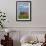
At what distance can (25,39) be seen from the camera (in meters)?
4.34

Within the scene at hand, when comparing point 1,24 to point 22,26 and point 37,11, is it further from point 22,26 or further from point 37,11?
point 37,11

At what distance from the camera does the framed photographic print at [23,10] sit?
4598 millimetres

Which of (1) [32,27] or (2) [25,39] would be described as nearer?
(2) [25,39]

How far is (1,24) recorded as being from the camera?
449cm

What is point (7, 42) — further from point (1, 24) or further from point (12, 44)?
point (1, 24)

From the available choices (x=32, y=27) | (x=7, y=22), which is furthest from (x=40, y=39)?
(x=7, y=22)

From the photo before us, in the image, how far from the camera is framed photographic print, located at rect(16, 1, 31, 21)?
4598 mm

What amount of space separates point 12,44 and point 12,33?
1.17ft

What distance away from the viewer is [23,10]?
15.2ft

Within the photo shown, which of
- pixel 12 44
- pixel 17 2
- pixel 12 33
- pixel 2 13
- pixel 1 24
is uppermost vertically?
pixel 17 2

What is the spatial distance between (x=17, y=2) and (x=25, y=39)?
4.00 ft

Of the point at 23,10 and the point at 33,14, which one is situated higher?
the point at 23,10

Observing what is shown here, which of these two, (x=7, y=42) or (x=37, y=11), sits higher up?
(x=37, y=11)

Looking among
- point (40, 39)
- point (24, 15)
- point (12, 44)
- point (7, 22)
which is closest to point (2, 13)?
point (7, 22)
